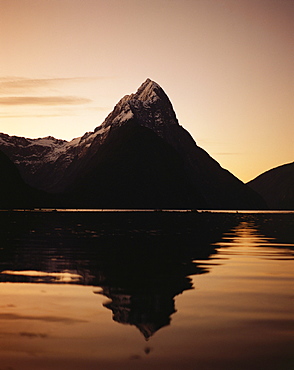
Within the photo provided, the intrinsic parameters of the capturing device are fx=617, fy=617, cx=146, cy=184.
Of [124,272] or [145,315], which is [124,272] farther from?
[145,315]

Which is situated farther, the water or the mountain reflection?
the mountain reflection

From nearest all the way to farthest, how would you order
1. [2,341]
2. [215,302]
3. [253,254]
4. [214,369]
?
[214,369] → [2,341] → [215,302] → [253,254]

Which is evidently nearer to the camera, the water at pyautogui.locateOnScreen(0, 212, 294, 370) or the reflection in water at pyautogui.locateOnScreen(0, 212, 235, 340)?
the water at pyautogui.locateOnScreen(0, 212, 294, 370)

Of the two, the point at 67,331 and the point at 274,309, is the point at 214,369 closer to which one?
the point at 67,331

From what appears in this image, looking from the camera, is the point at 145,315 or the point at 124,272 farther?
the point at 124,272

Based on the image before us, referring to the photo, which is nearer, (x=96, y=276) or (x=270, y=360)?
(x=270, y=360)

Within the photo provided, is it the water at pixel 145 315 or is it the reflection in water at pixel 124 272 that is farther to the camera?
the reflection in water at pixel 124 272

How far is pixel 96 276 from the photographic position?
1080 inches

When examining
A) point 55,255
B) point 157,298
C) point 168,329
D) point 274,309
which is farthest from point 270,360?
point 55,255

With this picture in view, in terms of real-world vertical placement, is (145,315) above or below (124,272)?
below

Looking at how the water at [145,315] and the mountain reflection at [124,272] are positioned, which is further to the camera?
the mountain reflection at [124,272]

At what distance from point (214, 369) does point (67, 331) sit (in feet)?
15.8

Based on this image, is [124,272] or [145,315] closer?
[145,315]

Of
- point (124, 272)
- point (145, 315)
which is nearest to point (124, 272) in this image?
point (124, 272)
